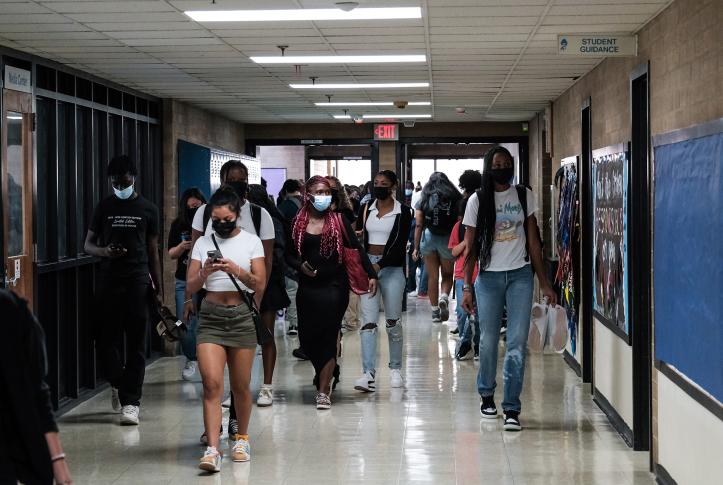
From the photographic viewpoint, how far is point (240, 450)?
6.41m

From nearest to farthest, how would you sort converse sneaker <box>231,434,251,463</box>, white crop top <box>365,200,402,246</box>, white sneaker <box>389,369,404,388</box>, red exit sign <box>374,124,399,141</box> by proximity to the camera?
converse sneaker <box>231,434,251,463</box> → white crop top <box>365,200,402,246</box> → white sneaker <box>389,369,404,388</box> → red exit sign <box>374,124,399,141</box>

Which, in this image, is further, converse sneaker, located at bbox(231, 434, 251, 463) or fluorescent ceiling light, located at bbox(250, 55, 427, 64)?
fluorescent ceiling light, located at bbox(250, 55, 427, 64)

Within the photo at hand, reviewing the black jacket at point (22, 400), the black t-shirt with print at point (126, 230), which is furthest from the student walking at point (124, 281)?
the black jacket at point (22, 400)

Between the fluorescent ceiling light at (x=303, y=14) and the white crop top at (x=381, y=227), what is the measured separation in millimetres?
2145

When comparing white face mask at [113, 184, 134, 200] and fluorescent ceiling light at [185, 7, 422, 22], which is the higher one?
fluorescent ceiling light at [185, 7, 422, 22]

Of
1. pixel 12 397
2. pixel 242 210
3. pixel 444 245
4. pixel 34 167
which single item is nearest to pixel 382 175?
pixel 242 210

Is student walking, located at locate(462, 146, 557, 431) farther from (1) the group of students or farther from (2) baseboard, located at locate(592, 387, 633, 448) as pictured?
(2) baseboard, located at locate(592, 387, 633, 448)

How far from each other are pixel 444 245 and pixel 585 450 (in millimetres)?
5562

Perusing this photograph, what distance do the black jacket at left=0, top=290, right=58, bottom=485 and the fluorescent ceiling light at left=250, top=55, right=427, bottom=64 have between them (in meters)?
5.83

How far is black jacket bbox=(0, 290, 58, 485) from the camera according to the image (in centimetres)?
303

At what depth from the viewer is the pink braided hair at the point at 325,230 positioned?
785 cm

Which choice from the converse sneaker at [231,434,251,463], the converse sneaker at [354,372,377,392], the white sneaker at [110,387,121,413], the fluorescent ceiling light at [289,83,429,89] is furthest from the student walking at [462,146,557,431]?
the fluorescent ceiling light at [289,83,429,89]

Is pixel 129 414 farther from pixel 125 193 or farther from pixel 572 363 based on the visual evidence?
pixel 572 363

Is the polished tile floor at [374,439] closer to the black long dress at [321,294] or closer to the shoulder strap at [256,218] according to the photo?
the black long dress at [321,294]
